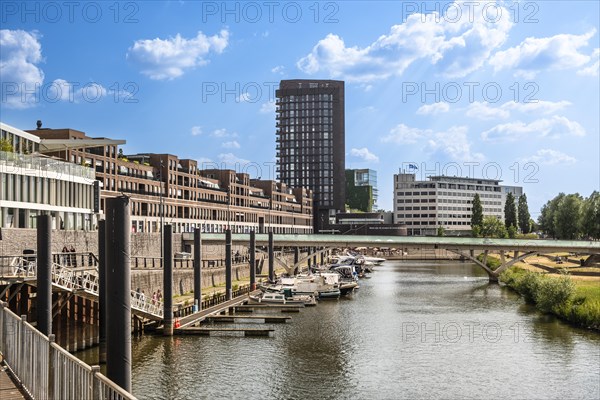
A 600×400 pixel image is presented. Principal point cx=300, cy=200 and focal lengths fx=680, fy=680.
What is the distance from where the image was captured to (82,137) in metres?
92.8

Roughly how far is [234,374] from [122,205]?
70.1 feet

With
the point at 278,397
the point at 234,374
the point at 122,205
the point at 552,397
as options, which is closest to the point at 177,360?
the point at 234,374

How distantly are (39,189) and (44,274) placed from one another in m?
32.1

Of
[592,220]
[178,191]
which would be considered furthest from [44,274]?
[592,220]

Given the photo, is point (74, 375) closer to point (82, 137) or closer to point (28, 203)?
point (28, 203)

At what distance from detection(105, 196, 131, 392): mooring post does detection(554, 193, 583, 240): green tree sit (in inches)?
5519

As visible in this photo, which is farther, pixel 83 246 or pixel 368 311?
pixel 368 311

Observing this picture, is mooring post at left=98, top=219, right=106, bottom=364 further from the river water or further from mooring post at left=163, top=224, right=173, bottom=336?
mooring post at left=163, top=224, right=173, bottom=336

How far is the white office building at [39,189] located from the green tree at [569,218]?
11092 centimetres

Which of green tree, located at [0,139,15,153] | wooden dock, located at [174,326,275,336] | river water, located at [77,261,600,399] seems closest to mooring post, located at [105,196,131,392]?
river water, located at [77,261,600,399]

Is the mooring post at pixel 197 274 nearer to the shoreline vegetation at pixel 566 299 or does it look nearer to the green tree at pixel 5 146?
the green tree at pixel 5 146

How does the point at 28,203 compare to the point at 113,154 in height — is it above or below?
below

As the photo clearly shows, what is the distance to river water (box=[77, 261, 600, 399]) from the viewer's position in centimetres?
3312

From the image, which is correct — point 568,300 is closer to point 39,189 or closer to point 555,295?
point 555,295
